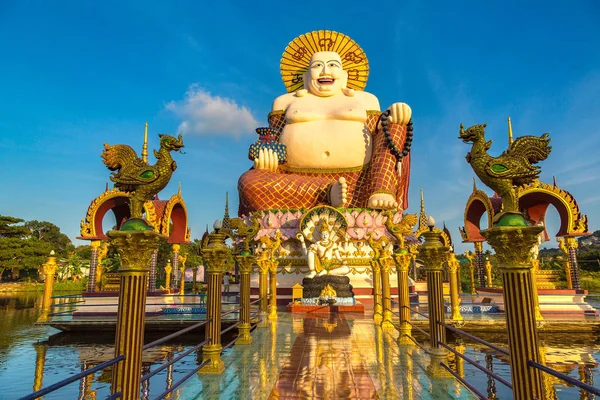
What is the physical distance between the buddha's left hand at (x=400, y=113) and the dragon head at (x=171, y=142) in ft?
42.2

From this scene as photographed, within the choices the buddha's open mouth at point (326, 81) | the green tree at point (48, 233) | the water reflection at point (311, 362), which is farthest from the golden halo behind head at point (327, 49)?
the green tree at point (48, 233)

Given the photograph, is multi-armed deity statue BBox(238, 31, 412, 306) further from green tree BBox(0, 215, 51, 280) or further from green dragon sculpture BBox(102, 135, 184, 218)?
green tree BBox(0, 215, 51, 280)

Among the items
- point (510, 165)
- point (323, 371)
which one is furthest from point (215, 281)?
point (510, 165)

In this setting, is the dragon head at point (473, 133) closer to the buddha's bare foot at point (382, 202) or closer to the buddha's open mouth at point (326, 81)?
the buddha's bare foot at point (382, 202)

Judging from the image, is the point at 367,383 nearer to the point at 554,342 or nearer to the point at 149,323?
the point at 554,342

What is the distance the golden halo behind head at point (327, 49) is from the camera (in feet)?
63.5

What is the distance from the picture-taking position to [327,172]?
16875mm

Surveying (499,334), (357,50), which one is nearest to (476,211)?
(499,334)

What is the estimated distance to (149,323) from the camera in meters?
10.6

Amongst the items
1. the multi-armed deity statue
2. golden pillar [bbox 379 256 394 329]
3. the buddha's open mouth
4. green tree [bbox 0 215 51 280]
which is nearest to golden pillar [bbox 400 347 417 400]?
golden pillar [bbox 379 256 394 329]

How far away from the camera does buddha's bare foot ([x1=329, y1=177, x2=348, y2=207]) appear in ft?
47.7

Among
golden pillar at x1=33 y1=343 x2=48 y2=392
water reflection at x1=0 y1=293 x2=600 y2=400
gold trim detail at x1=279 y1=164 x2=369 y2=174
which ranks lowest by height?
golden pillar at x1=33 y1=343 x2=48 y2=392

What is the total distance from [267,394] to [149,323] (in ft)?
24.5

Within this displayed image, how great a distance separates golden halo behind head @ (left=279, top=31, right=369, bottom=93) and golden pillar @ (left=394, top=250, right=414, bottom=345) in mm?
13685
